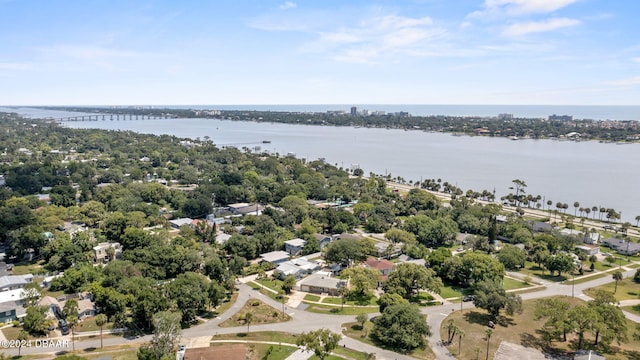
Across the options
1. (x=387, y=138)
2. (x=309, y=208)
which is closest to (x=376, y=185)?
(x=309, y=208)

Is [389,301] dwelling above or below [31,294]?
above

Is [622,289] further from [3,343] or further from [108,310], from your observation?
[3,343]

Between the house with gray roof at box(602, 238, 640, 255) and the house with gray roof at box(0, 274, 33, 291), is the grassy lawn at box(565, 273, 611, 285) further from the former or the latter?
the house with gray roof at box(0, 274, 33, 291)

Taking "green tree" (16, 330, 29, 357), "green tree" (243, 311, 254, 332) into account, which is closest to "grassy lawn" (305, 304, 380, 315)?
"green tree" (243, 311, 254, 332)

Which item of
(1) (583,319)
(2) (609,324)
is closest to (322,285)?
(1) (583,319)

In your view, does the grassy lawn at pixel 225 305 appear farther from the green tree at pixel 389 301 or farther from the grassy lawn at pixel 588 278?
the grassy lawn at pixel 588 278

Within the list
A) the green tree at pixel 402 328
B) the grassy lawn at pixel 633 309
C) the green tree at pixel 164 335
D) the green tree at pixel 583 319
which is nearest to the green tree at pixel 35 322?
the green tree at pixel 164 335

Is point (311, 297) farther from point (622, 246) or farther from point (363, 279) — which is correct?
point (622, 246)
